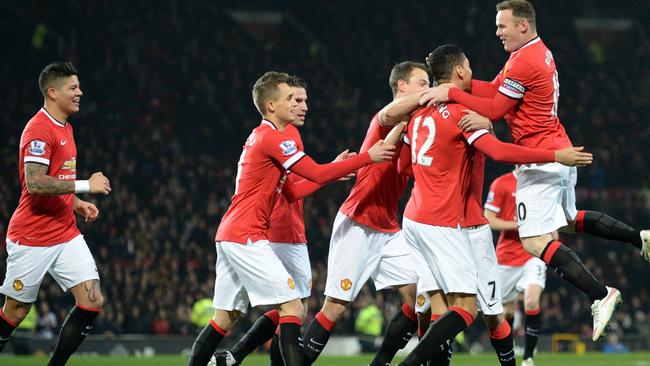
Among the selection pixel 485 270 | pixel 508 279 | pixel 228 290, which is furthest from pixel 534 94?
pixel 508 279

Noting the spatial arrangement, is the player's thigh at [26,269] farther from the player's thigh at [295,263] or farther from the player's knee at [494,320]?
the player's knee at [494,320]

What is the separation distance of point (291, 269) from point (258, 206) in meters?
1.06

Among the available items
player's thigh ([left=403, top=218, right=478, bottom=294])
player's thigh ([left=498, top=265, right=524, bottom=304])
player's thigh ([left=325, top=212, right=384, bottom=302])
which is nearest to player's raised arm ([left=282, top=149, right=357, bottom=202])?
player's thigh ([left=325, top=212, right=384, bottom=302])

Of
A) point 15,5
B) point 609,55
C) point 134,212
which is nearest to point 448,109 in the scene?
point 134,212

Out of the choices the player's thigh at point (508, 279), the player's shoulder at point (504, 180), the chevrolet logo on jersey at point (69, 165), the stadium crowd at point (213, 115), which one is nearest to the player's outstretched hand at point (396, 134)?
the chevrolet logo on jersey at point (69, 165)

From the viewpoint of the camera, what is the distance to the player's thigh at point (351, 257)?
830 cm

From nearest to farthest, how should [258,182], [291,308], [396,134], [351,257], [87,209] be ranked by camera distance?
1. [291,308]
2. [258,182]
3. [396,134]
4. [351,257]
5. [87,209]

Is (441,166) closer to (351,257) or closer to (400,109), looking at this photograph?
(400,109)

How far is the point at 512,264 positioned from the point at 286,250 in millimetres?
4414

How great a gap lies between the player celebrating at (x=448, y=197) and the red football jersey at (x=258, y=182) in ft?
3.17

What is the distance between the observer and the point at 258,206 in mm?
7742

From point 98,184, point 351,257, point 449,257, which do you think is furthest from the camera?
point 351,257

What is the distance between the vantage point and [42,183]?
8234 mm

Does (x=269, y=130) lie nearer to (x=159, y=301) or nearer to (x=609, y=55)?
(x=159, y=301)
